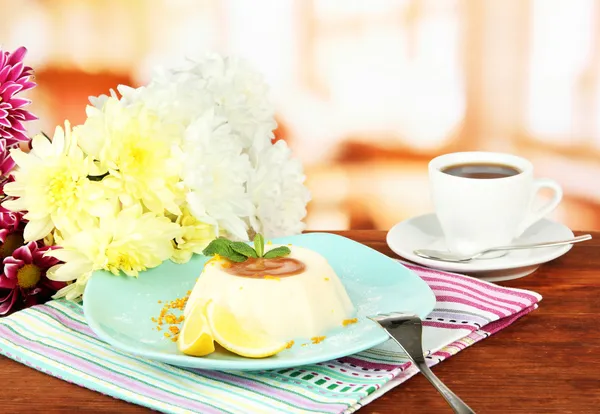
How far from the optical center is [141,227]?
0.95m

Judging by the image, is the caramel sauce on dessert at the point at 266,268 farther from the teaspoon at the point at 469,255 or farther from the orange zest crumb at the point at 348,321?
the teaspoon at the point at 469,255

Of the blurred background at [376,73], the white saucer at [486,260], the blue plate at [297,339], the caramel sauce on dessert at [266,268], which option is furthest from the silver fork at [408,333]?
the blurred background at [376,73]

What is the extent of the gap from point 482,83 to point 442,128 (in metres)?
0.20

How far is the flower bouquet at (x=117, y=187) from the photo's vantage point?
Result: 37.1 inches

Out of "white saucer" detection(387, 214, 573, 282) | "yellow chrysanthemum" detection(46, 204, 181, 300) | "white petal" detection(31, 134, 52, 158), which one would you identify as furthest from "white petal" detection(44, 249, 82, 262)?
"white saucer" detection(387, 214, 573, 282)

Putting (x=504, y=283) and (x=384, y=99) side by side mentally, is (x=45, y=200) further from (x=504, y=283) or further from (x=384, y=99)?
(x=384, y=99)

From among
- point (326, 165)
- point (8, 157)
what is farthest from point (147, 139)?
point (326, 165)

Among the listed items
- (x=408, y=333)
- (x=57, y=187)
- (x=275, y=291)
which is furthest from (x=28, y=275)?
(x=408, y=333)

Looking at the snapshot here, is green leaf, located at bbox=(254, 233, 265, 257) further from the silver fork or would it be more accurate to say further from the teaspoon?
the teaspoon

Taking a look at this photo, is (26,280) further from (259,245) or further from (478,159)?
(478,159)

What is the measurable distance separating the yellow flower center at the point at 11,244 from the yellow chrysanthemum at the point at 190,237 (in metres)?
0.19

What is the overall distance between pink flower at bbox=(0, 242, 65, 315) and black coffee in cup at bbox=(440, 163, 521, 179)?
1.87ft

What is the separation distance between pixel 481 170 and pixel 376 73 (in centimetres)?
162

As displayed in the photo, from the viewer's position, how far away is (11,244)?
1000 millimetres
